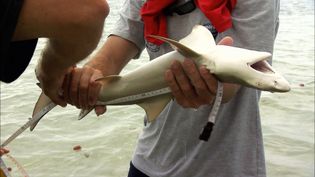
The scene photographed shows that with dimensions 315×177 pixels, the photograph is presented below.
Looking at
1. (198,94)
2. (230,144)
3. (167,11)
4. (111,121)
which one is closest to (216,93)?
(198,94)

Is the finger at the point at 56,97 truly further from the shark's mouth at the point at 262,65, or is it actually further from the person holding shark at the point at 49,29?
the shark's mouth at the point at 262,65

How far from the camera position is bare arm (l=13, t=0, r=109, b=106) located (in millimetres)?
1552

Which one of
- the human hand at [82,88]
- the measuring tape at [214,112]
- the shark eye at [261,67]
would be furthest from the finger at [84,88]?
the shark eye at [261,67]

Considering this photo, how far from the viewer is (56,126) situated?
657cm

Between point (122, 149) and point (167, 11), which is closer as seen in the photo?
point (167, 11)

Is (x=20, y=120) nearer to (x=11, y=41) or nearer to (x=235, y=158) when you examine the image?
(x=235, y=158)

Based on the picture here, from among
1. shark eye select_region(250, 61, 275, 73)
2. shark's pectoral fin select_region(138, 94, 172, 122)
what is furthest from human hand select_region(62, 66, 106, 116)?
shark eye select_region(250, 61, 275, 73)

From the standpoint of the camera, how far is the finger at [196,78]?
2217 mm

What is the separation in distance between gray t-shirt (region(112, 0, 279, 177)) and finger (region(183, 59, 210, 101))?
0.86 feet

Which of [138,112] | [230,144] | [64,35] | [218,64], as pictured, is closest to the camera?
[64,35]

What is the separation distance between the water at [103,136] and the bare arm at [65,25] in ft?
12.0

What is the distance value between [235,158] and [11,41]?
1339 mm

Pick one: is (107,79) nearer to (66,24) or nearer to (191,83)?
(191,83)

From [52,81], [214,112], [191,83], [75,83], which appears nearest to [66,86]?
[75,83]
